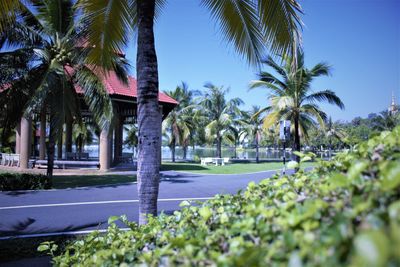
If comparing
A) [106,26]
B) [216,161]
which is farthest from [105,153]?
[106,26]

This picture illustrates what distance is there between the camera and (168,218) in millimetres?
2842

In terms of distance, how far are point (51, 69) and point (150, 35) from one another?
1016cm

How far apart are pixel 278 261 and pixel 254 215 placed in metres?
0.57

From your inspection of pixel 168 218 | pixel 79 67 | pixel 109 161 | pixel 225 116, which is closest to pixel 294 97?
pixel 79 67

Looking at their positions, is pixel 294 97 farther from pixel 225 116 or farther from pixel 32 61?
pixel 225 116

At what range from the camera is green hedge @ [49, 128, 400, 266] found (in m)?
1.00

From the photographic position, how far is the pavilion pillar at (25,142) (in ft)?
72.0

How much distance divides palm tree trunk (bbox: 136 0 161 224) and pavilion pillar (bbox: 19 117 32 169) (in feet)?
65.7

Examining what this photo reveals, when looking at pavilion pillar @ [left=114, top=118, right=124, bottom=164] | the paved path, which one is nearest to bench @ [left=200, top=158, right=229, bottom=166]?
pavilion pillar @ [left=114, top=118, right=124, bottom=164]

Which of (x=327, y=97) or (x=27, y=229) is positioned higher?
(x=327, y=97)

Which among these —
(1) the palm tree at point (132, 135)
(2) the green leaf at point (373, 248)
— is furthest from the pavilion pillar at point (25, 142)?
(1) the palm tree at point (132, 135)

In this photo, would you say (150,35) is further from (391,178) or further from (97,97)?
(97,97)

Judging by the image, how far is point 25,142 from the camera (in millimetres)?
21969

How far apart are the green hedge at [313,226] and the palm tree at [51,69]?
1166 cm
